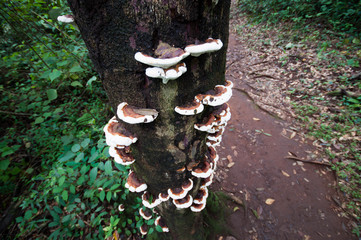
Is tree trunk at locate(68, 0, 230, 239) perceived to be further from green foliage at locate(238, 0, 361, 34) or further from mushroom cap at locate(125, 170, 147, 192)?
green foliage at locate(238, 0, 361, 34)

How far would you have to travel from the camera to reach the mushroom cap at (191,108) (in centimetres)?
100

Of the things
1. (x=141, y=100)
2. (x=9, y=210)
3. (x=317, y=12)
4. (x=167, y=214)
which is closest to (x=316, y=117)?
(x=167, y=214)

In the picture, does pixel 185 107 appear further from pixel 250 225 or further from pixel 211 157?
pixel 250 225

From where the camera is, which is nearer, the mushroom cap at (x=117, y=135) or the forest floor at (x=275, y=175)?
the mushroom cap at (x=117, y=135)

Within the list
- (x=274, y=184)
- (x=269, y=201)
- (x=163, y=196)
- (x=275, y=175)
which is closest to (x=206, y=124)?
(x=163, y=196)

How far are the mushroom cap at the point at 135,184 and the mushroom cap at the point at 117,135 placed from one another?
63 centimetres

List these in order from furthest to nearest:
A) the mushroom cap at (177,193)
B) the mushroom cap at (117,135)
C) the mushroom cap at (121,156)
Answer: the mushroom cap at (177,193)
the mushroom cap at (121,156)
the mushroom cap at (117,135)

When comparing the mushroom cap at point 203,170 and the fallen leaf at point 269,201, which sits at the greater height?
the mushroom cap at point 203,170

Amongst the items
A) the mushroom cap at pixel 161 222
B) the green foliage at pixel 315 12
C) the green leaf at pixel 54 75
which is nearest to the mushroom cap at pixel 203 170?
the mushroom cap at pixel 161 222

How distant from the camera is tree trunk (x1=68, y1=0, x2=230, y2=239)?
777 millimetres

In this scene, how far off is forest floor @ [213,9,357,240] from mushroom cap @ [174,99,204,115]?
304cm

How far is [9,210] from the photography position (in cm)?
289

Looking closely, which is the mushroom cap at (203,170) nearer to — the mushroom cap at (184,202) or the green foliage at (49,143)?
the mushroom cap at (184,202)

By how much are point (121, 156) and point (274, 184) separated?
361cm
